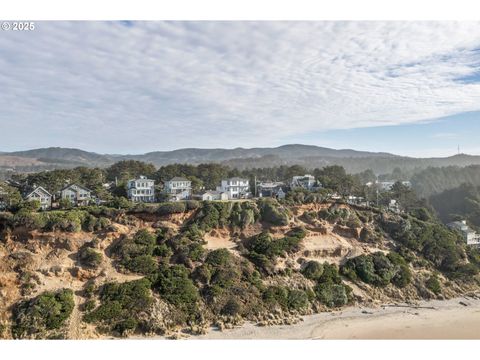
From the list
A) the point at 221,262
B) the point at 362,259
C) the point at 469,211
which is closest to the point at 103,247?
the point at 221,262

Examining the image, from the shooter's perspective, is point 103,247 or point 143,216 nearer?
point 103,247

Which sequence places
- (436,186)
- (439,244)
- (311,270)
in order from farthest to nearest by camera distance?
(436,186), (439,244), (311,270)

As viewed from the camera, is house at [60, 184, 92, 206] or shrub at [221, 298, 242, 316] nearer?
shrub at [221, 298, 242, 316]

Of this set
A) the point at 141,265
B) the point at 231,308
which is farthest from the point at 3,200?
the point at 231,308

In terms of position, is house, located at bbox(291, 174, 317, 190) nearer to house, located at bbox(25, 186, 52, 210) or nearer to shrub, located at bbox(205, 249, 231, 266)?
shrub, located at bbox(205, 249, 231, 266)

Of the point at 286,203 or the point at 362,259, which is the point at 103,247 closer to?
the point at 286,203

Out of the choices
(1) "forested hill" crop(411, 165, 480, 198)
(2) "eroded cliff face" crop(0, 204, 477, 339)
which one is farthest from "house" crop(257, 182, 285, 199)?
(1) "forested hill" crop(411, 165, 480, 198)

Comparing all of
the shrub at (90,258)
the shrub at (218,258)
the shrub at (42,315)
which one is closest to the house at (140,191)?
the shrub at (90,258)
